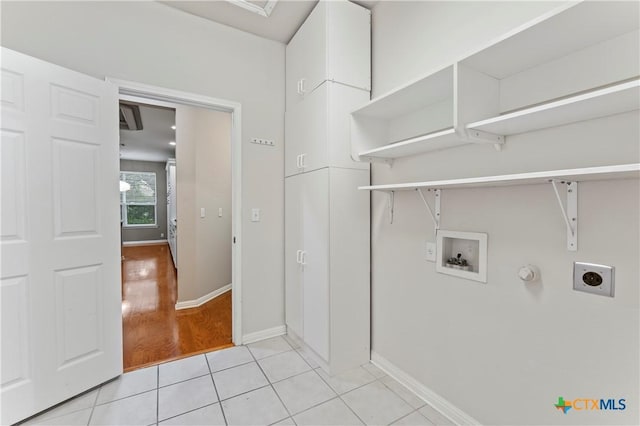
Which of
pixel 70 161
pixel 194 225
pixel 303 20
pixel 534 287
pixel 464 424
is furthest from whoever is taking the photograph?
pixel 194 225

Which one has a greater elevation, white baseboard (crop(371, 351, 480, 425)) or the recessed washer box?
the recessed washer box

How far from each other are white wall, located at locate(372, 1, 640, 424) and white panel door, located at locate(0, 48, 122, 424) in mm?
1927

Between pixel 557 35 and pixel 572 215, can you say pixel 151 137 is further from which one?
pixel 572 215

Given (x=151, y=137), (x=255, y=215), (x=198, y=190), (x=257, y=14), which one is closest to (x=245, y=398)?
(x=255, y=215)

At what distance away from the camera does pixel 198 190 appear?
3.47 meters

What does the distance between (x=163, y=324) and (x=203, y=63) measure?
255 cm

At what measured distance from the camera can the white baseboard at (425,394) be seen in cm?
156

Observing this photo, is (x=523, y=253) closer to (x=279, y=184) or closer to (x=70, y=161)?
(x=279, y=184)

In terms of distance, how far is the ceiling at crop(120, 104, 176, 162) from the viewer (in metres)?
4.52

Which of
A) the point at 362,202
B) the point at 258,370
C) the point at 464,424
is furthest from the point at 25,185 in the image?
the point at 464,424

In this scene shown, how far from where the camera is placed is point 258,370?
2.10m

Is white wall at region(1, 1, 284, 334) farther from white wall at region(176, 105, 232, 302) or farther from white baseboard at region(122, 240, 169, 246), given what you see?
white baseboard at region(122, 240, 169, 246)

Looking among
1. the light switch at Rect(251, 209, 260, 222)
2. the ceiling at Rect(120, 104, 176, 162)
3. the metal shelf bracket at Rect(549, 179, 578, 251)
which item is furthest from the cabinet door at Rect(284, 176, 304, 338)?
the ceiling at Rect(120, 104, 176, 162)

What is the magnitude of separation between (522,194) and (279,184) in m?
1.89
